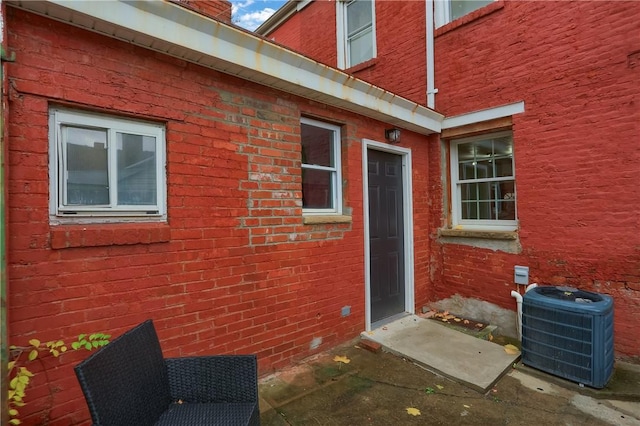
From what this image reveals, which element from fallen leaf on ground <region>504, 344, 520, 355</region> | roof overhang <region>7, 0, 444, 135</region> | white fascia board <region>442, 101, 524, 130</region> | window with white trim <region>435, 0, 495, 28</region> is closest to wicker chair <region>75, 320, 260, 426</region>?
roof overhang <region>7, 0, 444, 135</region>

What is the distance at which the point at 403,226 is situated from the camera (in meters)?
5.21

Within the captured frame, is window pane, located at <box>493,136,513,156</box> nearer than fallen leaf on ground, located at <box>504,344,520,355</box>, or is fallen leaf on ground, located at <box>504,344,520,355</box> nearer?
fallen leaf on ground, located at <box>504,344,520,355</box>

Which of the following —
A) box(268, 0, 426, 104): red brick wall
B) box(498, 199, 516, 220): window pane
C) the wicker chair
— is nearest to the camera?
the wicker chair

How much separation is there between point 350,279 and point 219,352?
183 centimetres

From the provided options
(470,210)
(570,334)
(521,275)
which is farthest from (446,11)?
(570,334)

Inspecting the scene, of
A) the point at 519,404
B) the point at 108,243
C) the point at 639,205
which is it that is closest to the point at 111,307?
the point at 108,243

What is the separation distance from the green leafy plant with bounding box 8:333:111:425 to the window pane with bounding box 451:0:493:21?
630 cm

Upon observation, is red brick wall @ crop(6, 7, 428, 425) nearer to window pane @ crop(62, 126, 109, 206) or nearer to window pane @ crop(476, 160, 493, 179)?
window pane @ crop(62, 126, 109, 206)

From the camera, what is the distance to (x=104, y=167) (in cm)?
255

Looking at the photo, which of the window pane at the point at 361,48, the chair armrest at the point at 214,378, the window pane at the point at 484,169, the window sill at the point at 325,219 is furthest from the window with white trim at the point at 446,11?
the chair armrest at the point at 214,378

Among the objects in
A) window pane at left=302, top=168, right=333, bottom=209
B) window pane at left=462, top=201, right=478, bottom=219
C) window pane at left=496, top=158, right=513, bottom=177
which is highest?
window pane at left=496, top=158, right=513, bottom=177

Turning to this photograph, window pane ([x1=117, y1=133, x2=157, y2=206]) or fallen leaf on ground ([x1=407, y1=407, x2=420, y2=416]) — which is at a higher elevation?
window pane ([x1=117, y1=133, x2=157, y2=206])

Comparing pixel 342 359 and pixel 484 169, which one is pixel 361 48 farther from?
pixel 342 359

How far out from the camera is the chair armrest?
7.06 ft
